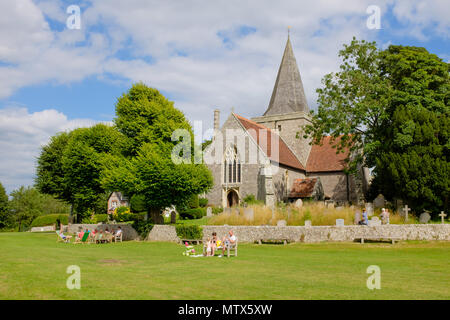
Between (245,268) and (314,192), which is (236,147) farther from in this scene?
(245,268)

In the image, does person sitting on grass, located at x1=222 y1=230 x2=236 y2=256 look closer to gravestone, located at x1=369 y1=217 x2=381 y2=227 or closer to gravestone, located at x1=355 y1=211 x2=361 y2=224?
gravestone, located at x1=369 y1=217 x2=381 y2=227

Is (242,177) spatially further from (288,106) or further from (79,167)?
(79,167)

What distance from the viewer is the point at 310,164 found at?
4662 centimetres

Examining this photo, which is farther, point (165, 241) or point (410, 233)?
point (165, 241)

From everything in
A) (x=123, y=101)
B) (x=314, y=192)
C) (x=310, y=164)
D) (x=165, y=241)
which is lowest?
(x=165, y=241)

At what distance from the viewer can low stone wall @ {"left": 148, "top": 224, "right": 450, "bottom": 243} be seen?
20.9 meters

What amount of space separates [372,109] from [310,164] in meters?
18.4

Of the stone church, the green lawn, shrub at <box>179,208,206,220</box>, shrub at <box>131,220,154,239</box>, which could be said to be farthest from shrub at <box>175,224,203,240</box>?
the stone church

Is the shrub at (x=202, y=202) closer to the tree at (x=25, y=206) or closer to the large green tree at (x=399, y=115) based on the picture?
the large green tree at (x=399, y=115)

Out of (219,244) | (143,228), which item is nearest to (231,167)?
(143,228)

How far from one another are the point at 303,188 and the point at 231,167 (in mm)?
8415

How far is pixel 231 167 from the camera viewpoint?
41.6 metres

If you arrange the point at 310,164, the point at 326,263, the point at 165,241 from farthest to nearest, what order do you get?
the point at 310,164, the point at 165,241, the point at 326,263
